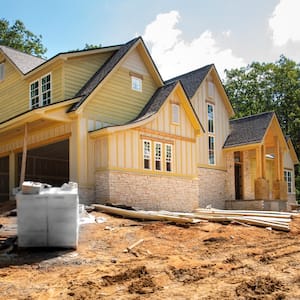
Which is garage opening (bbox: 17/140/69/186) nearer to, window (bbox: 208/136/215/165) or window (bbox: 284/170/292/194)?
window (bbox: 208/136/215/165)

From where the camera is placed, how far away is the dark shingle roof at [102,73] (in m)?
17.7

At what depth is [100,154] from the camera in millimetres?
17359

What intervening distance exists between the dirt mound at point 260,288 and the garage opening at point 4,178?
18.1 m

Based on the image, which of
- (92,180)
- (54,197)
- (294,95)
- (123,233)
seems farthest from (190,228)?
(294,95)

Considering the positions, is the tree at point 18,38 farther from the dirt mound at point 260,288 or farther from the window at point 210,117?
the dirt mound at point 260,288

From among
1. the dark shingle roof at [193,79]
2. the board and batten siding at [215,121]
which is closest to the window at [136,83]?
the dark shingle roof at [193,79]

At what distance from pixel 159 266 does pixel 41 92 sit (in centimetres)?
1361

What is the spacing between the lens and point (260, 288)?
6512 millimetres

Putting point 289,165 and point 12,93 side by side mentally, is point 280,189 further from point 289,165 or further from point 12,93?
point 12,93

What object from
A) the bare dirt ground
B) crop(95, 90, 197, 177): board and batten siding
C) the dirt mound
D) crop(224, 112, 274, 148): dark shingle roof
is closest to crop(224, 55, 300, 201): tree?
crop(224, 112, 274, 148): dark shingle roof

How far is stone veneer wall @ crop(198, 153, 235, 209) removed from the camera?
939 inches

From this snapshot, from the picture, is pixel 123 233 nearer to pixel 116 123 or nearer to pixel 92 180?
pixel 92 180

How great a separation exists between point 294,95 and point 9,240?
1480 inches

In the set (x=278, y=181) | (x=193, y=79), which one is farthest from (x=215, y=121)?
(x=278, y=181)
